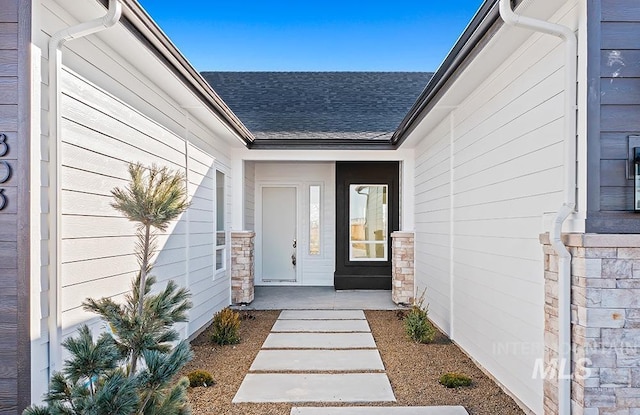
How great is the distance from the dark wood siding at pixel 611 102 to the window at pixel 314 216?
7625 mm

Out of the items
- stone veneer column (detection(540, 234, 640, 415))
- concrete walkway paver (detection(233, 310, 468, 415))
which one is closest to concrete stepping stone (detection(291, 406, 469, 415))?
concrete walkway paver (detection(233, 310, 468, 415))

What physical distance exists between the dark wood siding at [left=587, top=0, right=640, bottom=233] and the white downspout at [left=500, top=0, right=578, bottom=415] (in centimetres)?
12

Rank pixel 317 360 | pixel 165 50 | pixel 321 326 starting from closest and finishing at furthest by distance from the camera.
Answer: pixel 165 50 → pixel 317 360 → pixel 321 326

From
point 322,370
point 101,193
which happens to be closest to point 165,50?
point 101,193

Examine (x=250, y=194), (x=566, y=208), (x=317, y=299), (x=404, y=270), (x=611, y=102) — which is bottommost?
(x=317, y=299)

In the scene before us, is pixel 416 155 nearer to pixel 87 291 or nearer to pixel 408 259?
pixel 408 259

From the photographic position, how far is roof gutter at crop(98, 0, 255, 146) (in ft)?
10.2

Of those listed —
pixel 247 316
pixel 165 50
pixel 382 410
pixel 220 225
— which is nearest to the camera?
pixel 382 410

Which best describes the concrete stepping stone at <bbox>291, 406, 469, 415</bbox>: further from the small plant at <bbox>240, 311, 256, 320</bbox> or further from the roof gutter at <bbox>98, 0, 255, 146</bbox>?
the small plant at <bbox>240, 311, 256, 320</bbox>

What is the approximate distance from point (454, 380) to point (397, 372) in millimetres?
597

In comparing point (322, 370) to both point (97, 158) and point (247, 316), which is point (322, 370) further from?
point (97, 158)

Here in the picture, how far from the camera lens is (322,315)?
7.02 metres

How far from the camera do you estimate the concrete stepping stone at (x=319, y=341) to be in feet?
17.5

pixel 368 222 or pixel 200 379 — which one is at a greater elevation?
pixel 368 222
